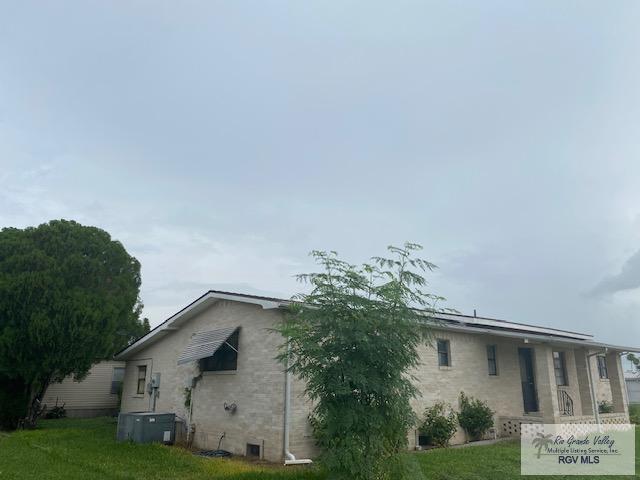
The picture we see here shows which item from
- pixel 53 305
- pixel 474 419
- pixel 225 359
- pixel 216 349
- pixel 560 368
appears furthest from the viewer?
pixel 560 368

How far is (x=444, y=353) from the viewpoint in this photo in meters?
16.0

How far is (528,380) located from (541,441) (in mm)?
4381

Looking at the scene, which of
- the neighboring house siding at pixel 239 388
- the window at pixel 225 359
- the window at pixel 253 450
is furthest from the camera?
the window at pixel 225 359

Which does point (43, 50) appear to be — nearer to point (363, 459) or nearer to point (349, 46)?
point (349, 46)

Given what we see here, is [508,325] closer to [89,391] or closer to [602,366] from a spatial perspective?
[602,366]

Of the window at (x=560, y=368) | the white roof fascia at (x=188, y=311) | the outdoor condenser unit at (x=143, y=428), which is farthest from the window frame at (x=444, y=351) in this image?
the outdoor condenser unit at (x=143, y=428)

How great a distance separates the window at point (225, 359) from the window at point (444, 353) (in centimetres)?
649

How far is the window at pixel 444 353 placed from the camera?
15812mm

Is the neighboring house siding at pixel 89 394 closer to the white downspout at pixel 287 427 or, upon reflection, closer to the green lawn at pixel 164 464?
the green lawn at pixel 164 464

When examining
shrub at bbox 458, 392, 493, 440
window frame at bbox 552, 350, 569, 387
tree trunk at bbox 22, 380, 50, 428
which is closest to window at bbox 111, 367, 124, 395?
tree trunk at bbox 22, 380, 50, 428

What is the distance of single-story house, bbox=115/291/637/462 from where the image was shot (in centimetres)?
1222

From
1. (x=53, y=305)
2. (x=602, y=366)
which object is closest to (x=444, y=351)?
(x=602, y=366)

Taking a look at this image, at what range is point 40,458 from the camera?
38.7 ft

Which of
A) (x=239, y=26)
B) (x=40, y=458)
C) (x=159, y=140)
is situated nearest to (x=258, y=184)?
(x=159, y=140)
